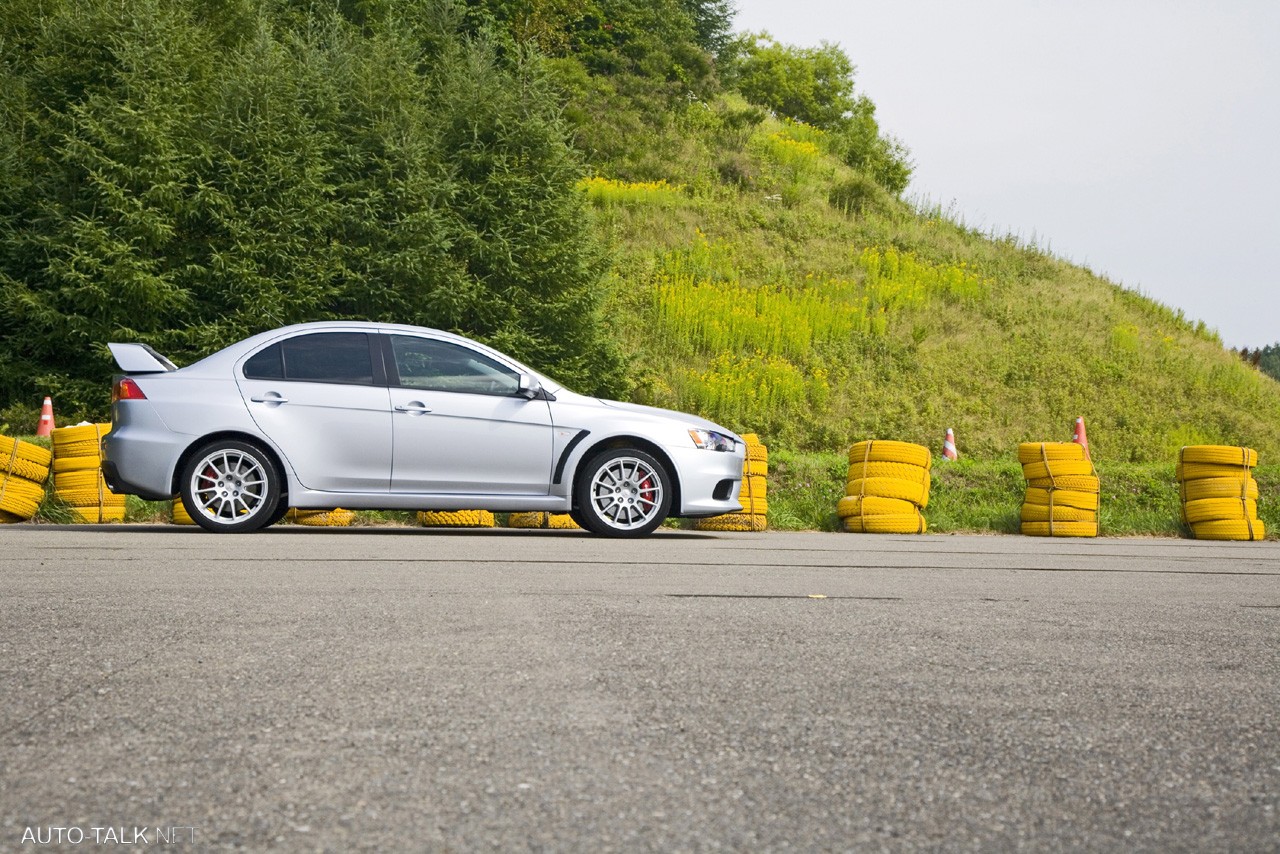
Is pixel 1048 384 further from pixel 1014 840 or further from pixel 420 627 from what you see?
pixel 1014 840

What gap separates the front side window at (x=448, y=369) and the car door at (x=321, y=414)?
0.78ft

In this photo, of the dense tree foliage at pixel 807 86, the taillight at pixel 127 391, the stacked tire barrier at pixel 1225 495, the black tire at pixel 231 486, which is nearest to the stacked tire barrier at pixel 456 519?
the black tire at pixel 231 486

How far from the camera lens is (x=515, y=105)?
26844mm

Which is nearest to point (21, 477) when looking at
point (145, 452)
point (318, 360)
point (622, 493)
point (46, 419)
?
point (145, 452)

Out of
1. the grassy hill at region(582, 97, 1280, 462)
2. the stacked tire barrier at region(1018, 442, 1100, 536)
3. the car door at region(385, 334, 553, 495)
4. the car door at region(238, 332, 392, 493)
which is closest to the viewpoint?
the car door at region(238, 332, 392, 493)

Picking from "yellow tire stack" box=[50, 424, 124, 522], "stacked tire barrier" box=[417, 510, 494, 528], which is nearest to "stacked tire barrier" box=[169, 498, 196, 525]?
"yellow tire stack" box=[50, 424, 124, 522]

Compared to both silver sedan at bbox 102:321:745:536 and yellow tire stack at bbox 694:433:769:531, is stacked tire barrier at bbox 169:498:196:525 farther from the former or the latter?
yellow tire stack at bbox 694:433:769:531

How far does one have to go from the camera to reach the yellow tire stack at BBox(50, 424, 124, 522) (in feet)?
43.2

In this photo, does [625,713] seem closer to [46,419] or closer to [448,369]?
[448,369]

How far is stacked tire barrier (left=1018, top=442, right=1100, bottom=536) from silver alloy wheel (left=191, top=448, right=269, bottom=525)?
8.17m

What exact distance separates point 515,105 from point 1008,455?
38.9 feet

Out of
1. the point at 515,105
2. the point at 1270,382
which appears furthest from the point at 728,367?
the point at 1270,382

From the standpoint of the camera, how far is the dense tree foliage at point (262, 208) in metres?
23.3

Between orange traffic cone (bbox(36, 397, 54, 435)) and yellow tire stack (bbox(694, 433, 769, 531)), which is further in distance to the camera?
orange traffic cone (bbox(36, 397, 54, 435))
